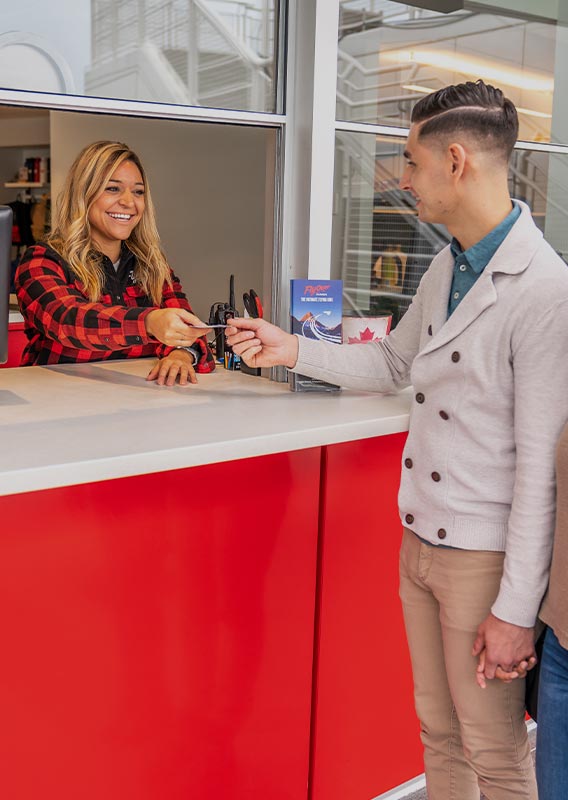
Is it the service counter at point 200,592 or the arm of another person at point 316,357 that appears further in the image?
the arm of another person at point 316,357

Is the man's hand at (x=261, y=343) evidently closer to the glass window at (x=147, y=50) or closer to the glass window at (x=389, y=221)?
the glass window at (x=147, y=50)

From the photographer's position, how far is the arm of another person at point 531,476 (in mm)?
1422

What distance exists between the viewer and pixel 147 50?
7.98 feet

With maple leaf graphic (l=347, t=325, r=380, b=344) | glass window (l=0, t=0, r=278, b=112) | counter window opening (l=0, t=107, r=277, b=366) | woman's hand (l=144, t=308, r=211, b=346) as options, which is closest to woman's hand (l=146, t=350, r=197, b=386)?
woman's hand (l=144, t=308, r=211, b=346)

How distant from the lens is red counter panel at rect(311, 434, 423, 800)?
214cm

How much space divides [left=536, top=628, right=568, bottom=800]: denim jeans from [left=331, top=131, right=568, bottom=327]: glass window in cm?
238

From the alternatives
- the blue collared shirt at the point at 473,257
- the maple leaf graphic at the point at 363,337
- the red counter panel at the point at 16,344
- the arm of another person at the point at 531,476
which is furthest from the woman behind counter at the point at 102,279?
the red counter panel at the point at 16,344

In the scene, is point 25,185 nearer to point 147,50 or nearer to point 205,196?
point 205,196

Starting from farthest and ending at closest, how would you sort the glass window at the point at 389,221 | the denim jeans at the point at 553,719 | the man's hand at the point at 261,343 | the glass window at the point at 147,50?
the glass window at the point at 389,221 → the glass window at the point at 147,50 → the man's hand at the point at 261,343 → the denim jeans at the point at 553,719

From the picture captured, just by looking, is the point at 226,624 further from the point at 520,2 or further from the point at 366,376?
the point at 520,2

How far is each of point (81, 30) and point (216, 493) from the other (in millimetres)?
1308

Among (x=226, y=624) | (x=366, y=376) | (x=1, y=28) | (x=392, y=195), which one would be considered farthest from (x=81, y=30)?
(x=392, y=195)

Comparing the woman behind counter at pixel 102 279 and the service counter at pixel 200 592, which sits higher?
the woman behind counter at pixel 102 279

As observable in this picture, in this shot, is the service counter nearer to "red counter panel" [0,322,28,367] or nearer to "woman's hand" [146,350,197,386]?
"woman's hand" [146,350,197,386]
